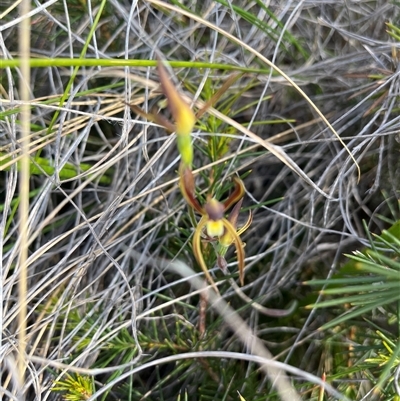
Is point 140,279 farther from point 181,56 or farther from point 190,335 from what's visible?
point 181,56

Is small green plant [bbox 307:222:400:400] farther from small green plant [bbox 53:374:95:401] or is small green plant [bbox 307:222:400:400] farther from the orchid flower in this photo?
small green plant [bbox 53:374:95:401]

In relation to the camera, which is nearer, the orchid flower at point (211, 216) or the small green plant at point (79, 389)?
the orchid flower at point (211, 216)

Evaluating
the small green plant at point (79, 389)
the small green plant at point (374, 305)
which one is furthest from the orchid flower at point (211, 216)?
the small green plant at point (79, 389)

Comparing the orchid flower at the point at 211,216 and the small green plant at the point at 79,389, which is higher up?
the orchid flower at the point at 211,216

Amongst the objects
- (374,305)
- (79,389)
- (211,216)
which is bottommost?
(79,389)

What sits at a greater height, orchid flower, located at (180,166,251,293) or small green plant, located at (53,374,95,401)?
orchid flower, located at (180,166,251,293)

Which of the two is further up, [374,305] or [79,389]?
[374,305]

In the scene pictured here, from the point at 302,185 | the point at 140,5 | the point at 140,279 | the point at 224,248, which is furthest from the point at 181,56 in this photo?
the point at 224,248

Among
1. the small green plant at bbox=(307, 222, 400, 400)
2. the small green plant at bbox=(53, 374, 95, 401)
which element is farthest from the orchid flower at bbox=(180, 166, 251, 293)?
the small green plant at bbox=(53, 374, 95, 401)

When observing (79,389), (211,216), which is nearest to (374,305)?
(211,216)

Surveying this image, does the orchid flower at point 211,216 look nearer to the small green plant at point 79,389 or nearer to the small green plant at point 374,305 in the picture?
the small green plant at point 374,305

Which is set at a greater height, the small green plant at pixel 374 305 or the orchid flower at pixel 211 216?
the orchid flower at pixel 211 216

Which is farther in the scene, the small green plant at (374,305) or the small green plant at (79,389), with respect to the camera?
the small green plant at (79,389)

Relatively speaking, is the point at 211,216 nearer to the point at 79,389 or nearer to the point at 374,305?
the point at 374,305
